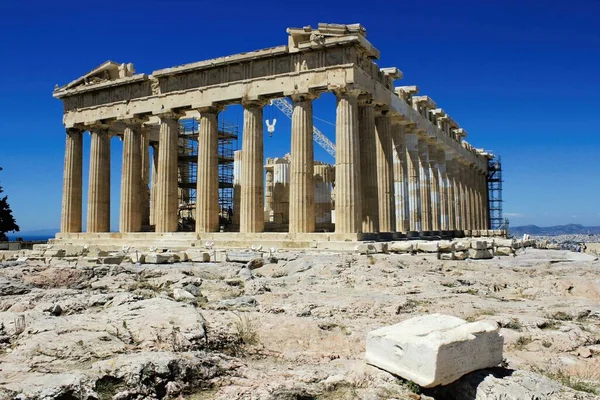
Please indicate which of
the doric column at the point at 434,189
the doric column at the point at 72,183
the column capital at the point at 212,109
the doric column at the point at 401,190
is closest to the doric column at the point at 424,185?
the doric column at the point at 434,189

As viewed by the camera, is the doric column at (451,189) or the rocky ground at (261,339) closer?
the rocky ground at (261,339)

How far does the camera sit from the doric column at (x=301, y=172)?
25.5 metres

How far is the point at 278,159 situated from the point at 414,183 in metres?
11.6

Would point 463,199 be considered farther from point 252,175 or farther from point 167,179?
point 167,179

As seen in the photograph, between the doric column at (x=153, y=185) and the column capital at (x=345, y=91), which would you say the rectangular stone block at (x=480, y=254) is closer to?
the column capital at (x=345, y=91)

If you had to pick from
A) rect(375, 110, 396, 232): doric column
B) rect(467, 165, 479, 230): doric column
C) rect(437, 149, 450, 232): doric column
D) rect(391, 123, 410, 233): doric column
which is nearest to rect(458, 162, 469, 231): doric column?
rect(467, 165, 479, 230): doric column

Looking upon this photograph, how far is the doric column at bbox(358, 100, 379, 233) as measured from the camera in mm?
27719

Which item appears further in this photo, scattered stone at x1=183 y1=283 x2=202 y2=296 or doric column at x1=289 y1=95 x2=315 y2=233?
doric column at x1=289 y1=95 x2=315 y2=233

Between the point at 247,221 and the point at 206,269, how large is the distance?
1120 centimetres

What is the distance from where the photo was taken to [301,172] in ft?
83.9

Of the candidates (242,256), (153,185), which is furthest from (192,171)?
(242,256)

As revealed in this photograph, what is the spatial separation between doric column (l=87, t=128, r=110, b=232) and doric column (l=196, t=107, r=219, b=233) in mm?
8543

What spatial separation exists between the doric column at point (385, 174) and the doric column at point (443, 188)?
11.8 meters

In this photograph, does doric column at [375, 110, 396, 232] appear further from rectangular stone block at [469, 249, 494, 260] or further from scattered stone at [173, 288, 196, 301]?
scattered stone at [173, 288, 196, 301]
